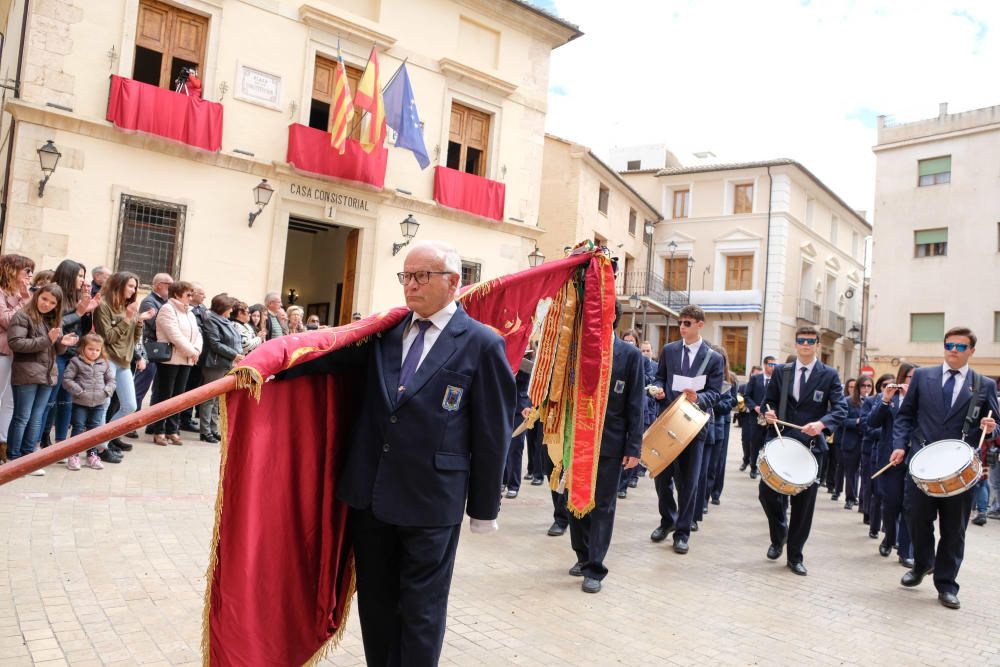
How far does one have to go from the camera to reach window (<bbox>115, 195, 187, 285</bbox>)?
14.8 meters

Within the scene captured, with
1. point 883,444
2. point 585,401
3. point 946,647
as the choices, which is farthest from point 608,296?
point 883,444

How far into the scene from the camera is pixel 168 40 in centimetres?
1533

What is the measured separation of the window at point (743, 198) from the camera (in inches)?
1444

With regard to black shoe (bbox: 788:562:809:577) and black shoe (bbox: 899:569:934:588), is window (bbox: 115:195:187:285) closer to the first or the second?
black shoe (bbox: 788:562:809:577)

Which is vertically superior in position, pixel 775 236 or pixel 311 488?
pixel 775 236

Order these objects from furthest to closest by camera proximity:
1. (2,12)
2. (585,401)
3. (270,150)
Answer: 1. (270,150)
2. (2,12)
3. (585,401)

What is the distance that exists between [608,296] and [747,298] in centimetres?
3314

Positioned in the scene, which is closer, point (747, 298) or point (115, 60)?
point (115, 60)

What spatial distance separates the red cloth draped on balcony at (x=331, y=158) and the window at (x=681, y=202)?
23.6 m

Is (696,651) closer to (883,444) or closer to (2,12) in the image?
(883,444)

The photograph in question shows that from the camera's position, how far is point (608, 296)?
4980 millimetres

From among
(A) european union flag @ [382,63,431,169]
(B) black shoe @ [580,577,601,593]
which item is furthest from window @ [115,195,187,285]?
(B) black shoe @ [580,577,601,593]

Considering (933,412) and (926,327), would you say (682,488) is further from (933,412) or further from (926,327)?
(926,327)

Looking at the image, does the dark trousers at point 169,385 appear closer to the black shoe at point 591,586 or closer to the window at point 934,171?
the black shoe at point 591,586
